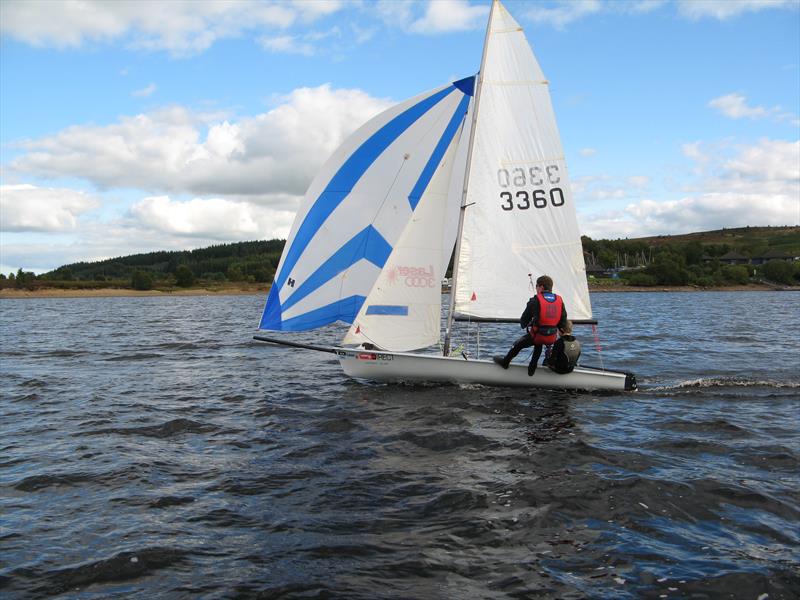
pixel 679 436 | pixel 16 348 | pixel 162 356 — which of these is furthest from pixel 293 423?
pixel 16 348

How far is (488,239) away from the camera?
11.9 meters

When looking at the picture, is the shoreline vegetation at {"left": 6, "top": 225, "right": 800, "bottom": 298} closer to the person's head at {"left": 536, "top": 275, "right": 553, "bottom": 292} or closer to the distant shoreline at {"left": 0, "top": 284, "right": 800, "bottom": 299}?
the distant shoreline at {"left": 0, "top": 284, "right": 800, "bottom": 299}

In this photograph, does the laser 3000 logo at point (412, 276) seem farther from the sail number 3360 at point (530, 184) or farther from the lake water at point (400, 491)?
the lake water at point (400, 491)

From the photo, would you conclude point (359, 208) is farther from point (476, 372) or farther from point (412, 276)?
point (476, 372)

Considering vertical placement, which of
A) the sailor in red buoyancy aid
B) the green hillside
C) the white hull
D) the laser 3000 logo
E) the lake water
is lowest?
the lake water

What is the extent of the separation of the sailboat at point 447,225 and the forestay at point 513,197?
2 centimetres

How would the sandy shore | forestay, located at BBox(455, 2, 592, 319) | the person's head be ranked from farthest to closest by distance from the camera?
the sandy shore → forestay, located at BBox(455, 2, 592, 319) → the person's head

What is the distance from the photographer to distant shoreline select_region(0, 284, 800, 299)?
101250mm

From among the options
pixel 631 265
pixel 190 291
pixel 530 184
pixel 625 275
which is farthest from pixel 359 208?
pixel 631 265

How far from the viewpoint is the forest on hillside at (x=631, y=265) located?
110625 mm

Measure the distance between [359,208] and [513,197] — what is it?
326 cm

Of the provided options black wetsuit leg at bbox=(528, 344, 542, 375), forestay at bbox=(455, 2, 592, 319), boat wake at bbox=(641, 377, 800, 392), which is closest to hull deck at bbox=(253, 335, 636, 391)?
black wetsuit leg at bbox=(528, 344, 542, 375)

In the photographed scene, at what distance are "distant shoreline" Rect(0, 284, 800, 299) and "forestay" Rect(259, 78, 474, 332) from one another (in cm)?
9663

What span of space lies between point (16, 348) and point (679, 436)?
2241 centimetres
